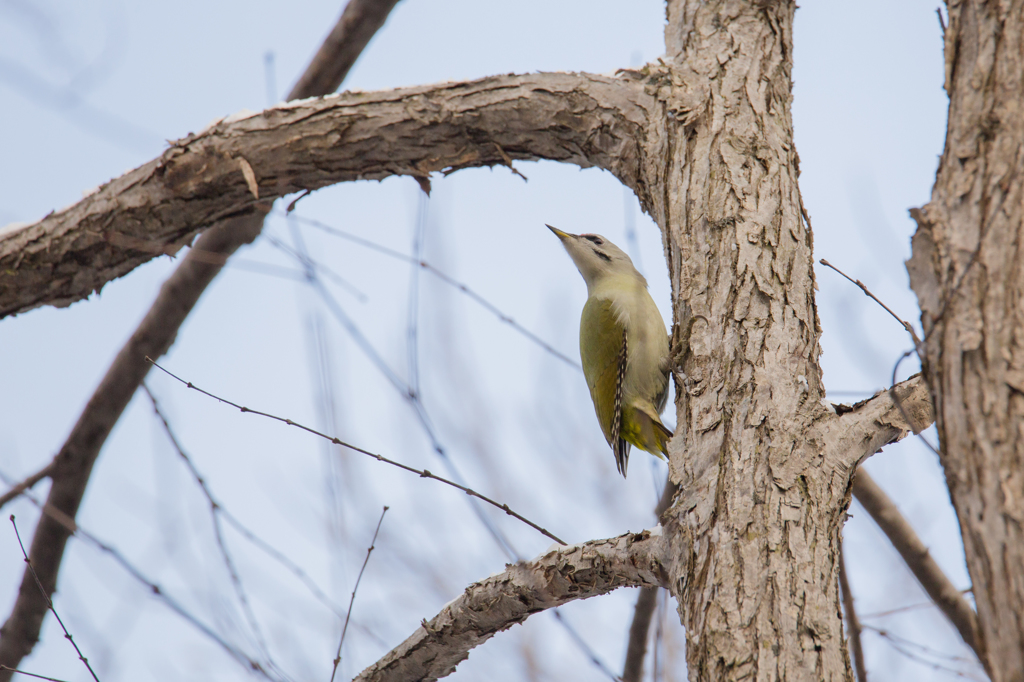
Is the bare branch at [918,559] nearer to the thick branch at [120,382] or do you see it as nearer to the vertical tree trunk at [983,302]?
the vertical tree trunk at [983,302]

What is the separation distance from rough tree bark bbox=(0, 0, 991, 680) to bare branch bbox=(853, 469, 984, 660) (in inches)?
55.9

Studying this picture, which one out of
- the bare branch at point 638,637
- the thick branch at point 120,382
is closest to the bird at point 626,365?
the bare branch at point 638,637

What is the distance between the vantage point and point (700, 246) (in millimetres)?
2846

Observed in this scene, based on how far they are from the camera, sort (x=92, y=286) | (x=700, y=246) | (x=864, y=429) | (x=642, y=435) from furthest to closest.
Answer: (x=642, y=435) < (x=92, y=286) < (x=700, y=246) < (x=864, y=429)

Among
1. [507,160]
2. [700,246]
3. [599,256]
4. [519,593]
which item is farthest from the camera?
[599,256]

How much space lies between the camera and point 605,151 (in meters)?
3.48

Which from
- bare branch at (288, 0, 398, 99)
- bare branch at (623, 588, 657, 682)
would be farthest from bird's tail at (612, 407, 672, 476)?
bare branch at (288, 0, 398, 99)

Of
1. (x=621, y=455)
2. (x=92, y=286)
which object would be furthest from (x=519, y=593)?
(x=92, y=286)

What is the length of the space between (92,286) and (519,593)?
2.93 m

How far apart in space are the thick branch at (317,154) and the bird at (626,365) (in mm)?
1288

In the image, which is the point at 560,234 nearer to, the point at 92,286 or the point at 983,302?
the point at 92,286

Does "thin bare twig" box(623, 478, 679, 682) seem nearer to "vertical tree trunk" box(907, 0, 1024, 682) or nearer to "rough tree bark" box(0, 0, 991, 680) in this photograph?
"rough tree bark" box(0, 0, 991, 680)

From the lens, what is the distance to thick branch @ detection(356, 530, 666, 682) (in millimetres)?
2363

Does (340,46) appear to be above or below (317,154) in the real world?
above
